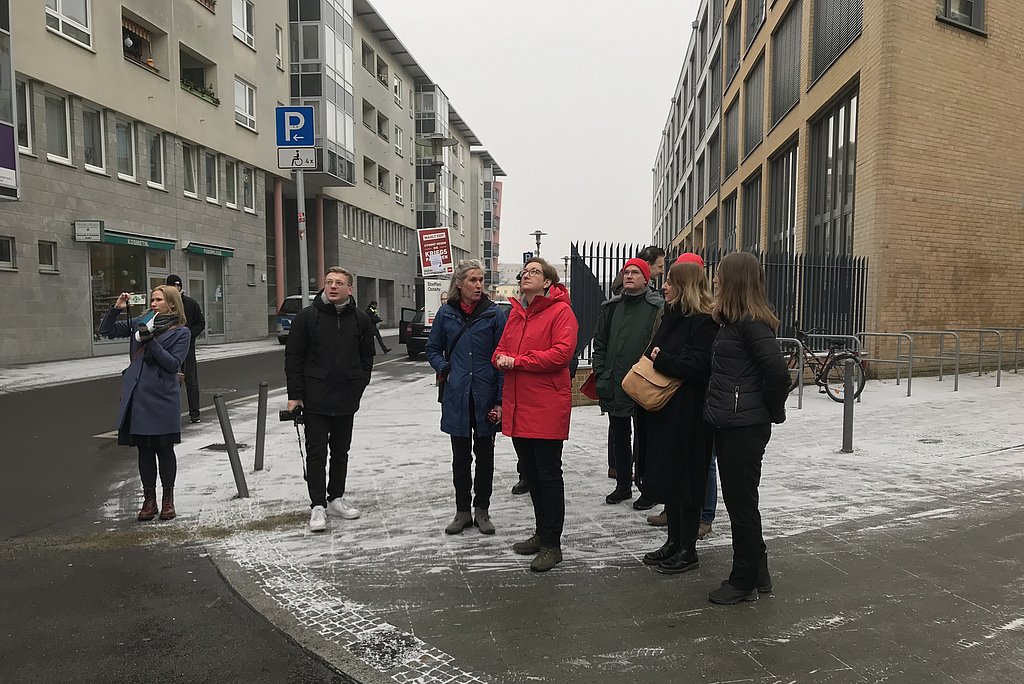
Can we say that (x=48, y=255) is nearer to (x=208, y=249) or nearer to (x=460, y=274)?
(x=208, y=249)

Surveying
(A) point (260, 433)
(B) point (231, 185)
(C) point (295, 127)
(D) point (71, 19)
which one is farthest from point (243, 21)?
(A) point (260, 433)

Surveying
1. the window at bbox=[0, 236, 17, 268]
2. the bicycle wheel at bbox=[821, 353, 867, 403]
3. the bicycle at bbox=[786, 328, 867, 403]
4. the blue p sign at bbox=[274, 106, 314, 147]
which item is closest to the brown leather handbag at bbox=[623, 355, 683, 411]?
the blue p sign at bbox=[274, 106, 314, 147]

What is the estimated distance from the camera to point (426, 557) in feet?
14.9

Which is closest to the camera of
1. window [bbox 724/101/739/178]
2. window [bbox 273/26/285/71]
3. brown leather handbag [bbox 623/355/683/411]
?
brown leather handbag [bbox 623/355/683/411]

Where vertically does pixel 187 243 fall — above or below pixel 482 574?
above

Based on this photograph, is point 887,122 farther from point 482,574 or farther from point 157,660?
point 157,660

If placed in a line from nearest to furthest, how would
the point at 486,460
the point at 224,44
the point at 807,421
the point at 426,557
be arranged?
the point at 426,557, the point at 486,460, the point at 807,421, the point at 224,44

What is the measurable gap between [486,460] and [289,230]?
3646 cm

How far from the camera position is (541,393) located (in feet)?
14.6

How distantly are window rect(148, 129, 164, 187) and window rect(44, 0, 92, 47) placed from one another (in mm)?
3622

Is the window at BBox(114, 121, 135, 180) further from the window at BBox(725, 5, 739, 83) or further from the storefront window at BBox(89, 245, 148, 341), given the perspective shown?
the window at BBox(725, 5, 739, 83)

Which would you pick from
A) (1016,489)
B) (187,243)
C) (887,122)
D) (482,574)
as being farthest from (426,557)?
(187,243)

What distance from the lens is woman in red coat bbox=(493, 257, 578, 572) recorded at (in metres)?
4.41

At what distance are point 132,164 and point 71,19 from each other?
4.09 m
